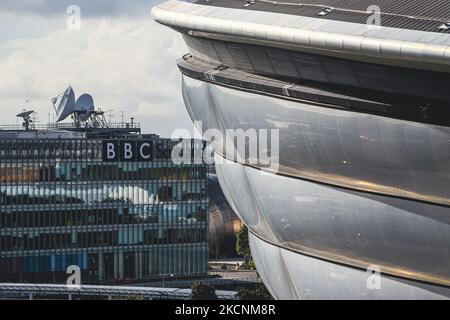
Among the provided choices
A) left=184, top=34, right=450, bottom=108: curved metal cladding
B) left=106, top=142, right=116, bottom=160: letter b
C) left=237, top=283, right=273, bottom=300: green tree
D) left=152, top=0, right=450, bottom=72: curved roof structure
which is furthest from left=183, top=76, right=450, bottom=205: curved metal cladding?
left=106, top=142, right=116, bottom=160: letter b

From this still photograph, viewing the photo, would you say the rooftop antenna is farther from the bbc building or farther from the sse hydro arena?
the sse hydro arena

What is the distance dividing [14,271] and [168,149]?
20.5m

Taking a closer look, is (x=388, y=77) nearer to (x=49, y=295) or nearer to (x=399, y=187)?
(x=399, y=187)

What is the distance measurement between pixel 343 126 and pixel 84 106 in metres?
105

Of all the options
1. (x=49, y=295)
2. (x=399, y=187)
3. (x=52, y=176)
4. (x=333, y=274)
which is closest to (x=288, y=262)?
(x=333, y=274)

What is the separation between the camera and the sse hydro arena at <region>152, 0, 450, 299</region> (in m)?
45.0

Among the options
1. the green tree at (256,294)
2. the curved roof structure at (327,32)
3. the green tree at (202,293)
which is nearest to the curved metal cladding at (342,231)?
the curved roof structure at (327,32)

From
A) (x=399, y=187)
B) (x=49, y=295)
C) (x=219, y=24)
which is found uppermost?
(x=219, y=24)

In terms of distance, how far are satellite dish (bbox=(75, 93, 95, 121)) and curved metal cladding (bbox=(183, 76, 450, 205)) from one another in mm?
95038

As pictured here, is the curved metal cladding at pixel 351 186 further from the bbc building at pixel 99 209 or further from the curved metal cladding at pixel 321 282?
the bbc building at pixel 99 209

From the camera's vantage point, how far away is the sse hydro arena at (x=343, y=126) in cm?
4497

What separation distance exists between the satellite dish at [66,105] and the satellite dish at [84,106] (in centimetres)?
69

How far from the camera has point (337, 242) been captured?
51.8 metres

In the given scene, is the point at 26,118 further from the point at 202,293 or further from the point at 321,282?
the point at 321,282
